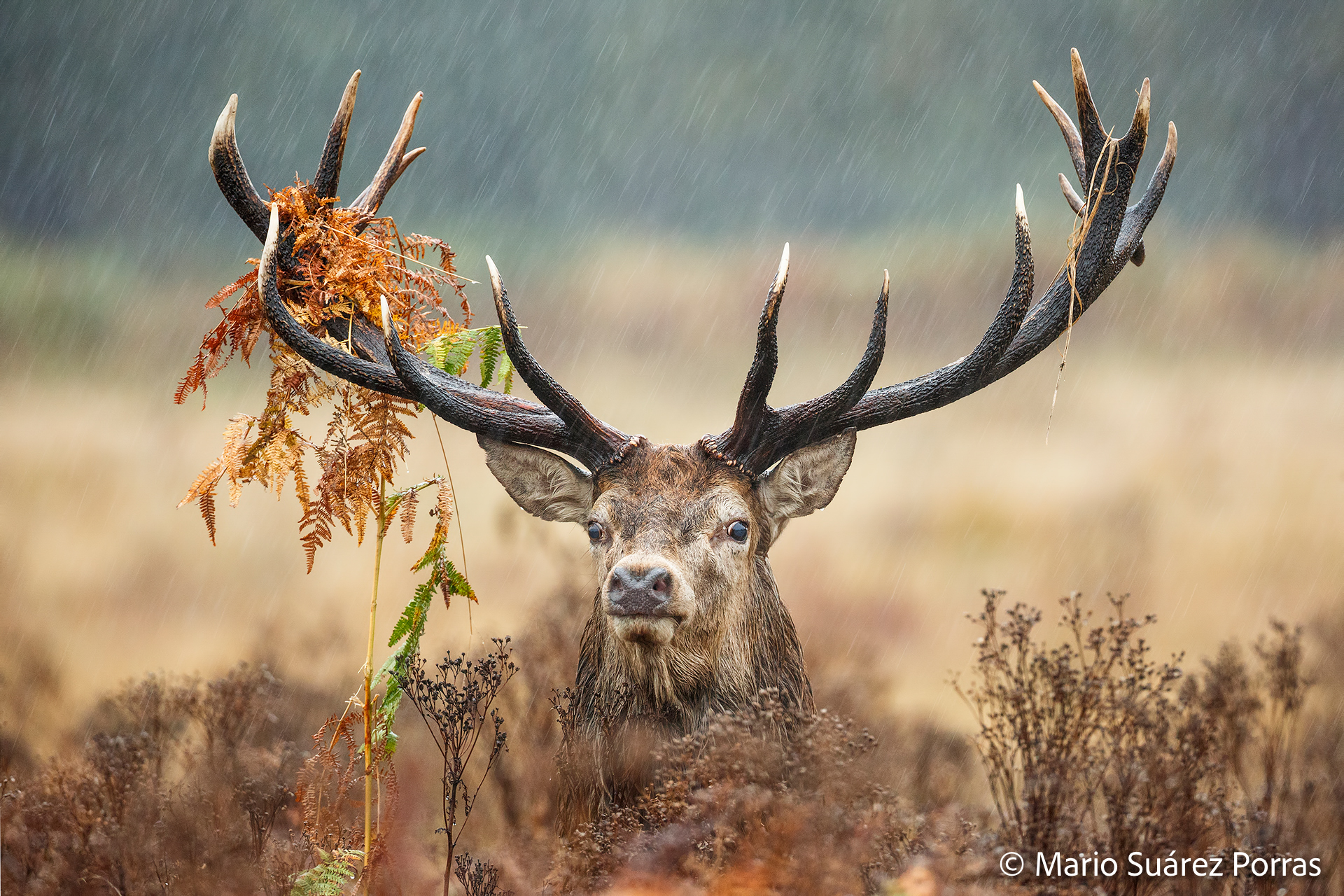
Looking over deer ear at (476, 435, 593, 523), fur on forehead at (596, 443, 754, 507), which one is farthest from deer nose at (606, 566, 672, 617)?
deer ear at (476, 435, 593, 523)

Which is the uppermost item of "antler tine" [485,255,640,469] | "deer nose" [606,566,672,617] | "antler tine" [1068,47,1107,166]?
"antler tine" [1068,47,1107,166]

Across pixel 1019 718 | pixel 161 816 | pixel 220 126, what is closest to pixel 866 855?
pixel 1019 718

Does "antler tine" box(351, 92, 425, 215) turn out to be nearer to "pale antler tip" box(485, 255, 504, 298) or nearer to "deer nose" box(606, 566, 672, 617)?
"pale antler tip" box(485, 255, 504, 298)

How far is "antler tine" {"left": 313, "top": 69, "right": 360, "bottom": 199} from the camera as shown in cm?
545

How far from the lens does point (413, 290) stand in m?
5.46

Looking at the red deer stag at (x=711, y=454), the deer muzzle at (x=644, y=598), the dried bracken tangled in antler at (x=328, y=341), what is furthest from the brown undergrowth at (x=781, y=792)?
the dried bracken tangled in antler at (x=328, y=341)

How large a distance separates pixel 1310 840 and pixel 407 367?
5.44 m

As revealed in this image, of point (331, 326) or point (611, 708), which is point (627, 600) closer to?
point (611, 708)

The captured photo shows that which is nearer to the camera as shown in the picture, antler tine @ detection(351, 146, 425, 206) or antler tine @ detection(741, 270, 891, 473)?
antler tine @ detection(741, 270, 891, 473)

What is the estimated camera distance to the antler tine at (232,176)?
518 centimetres

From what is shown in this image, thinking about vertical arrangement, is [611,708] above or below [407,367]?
below

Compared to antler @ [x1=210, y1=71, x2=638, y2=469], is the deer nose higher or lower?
lower

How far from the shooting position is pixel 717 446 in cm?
488

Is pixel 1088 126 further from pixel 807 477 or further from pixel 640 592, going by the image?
pixel 640 592
